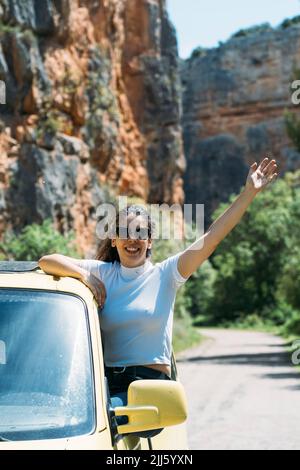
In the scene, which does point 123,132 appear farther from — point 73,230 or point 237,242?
point 237,242

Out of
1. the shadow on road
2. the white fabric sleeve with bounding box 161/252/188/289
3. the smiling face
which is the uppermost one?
the smiling face

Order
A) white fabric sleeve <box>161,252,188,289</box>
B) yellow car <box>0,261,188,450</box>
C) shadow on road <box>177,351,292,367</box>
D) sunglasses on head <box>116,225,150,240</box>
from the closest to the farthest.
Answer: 1. yellow car <box>0,261,188,450</box>
2. white fabric sleeve <box>161,252,188,289</box>
3. sunglasses on head <box>116,225,150,240</box>
4. shadow on road <box>177,351,292,367</box>

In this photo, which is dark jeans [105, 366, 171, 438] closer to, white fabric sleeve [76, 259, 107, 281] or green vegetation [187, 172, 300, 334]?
white fabric sleeve [76, 259, 107, 281]

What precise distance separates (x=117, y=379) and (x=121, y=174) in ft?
112

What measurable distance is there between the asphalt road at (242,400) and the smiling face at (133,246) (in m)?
6.51

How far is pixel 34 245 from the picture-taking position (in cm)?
2705

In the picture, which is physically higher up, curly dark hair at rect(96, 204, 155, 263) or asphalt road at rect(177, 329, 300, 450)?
curly dark hair at rect(96, 204, 155, 263)

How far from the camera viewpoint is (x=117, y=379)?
4.80m

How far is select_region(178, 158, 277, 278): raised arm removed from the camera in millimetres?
4750

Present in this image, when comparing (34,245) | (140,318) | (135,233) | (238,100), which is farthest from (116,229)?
(238,100)

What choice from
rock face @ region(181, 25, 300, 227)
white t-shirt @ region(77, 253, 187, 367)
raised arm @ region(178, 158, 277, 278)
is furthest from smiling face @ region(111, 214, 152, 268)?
rock face @ region(181, 25, 300, 227)

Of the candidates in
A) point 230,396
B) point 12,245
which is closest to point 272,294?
point 12,245

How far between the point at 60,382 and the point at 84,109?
30105 mm

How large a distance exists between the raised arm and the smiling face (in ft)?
0.73
